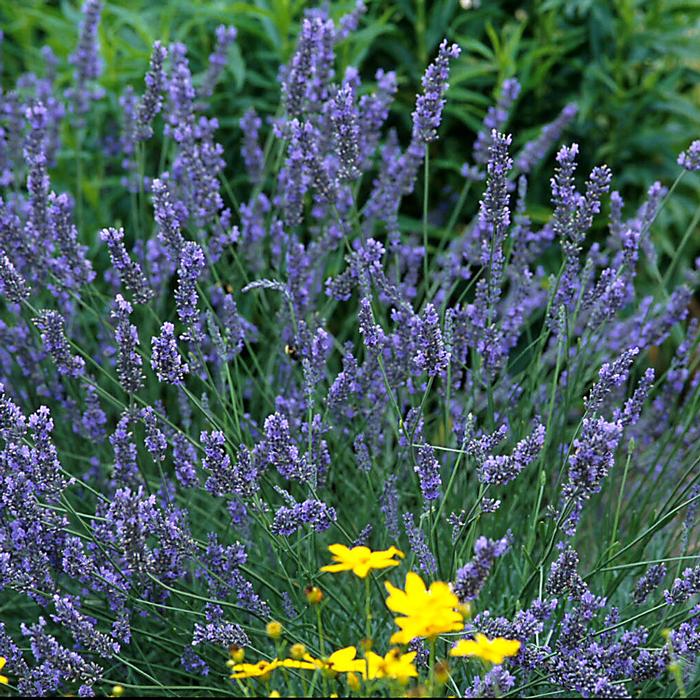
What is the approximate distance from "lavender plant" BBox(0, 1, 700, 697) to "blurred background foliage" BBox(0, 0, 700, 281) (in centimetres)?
72

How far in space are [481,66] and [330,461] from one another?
2215 millimetres

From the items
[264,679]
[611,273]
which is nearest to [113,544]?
[264,679]

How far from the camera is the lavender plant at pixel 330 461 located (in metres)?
1.92

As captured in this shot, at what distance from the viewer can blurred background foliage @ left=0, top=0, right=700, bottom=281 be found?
13.9ft

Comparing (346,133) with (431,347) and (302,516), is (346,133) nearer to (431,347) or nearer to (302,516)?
(431,347)

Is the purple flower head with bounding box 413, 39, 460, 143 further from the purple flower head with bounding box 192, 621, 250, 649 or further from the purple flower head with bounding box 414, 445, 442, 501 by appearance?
the purple flower head with bounding box 192, 621, 250, 649

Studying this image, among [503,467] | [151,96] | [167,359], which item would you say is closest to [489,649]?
[503,467]


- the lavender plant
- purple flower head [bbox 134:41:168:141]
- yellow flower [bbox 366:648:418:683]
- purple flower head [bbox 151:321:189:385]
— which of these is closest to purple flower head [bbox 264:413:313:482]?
the lavender plant

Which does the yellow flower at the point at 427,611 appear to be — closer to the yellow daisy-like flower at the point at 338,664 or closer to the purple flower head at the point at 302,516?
the yellow daisy-like flower at the point at 338,664

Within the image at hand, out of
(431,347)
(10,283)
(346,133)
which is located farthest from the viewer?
(346,133)

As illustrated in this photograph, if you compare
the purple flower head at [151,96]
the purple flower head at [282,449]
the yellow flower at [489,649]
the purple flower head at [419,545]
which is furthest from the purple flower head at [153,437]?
the purple flower head at [151,96]

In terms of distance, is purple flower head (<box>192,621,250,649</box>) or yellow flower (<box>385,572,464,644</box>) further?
purple flower head (<box>192,621,250,649</box>)

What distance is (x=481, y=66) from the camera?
4152mm

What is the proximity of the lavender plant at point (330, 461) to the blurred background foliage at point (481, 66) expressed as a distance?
2.36ft
